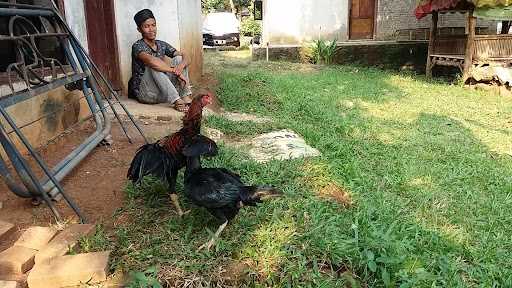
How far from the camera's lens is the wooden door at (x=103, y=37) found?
233 inches

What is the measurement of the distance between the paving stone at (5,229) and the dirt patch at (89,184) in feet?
0.30

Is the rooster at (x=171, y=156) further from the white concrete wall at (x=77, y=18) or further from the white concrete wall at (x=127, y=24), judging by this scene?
the white concrete wall at (x=127, y=24)

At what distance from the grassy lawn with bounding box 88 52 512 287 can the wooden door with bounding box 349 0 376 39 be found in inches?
324

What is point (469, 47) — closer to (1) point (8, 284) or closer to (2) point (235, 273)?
(2) point (235, 273)

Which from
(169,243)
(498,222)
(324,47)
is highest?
(324,47)

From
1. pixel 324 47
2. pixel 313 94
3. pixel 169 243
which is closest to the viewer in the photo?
pixel 169 243

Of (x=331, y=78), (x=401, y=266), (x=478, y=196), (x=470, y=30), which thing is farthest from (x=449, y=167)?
(x=470, y=30)

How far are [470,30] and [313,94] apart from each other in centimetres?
442

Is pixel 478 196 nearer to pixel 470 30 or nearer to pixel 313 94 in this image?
pixel 313 94

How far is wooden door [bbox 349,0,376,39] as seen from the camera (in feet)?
46.3

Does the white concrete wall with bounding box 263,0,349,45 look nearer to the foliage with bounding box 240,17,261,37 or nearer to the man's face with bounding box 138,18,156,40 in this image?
the man's face with bounding box 138,18,156,40

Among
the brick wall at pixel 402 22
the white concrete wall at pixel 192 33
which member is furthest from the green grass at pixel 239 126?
the brick wall at pixel 402 22

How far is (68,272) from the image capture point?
2242mm

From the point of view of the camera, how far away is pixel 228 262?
2.48m
